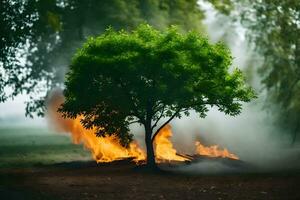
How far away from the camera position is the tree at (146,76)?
26125mm

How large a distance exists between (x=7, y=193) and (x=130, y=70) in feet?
34.5

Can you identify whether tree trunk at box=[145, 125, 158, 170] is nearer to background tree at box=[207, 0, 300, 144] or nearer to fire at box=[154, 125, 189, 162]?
fire at box=[154, 125, 189, 162]

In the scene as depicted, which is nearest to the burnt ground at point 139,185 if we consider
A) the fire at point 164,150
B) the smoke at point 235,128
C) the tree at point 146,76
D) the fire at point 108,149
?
the tree at point 146,76

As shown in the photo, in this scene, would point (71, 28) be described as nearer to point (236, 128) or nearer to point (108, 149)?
point (108, 149)

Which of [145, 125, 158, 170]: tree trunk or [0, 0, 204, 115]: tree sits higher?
[0, 0, 204, 115]: tree

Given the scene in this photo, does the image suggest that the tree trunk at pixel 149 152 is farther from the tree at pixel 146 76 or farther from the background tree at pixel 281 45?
the background tree at pixel 281 45

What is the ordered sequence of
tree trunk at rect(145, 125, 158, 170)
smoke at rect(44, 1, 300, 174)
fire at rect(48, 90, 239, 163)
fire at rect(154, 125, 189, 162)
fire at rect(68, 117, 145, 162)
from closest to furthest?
tree trunk at rect(145, 125, 158, 170), fire at rect(154, 125, 189, 162), fire at rect(48, 90, 239, 163), fire at rect(68, 117, 145, 162), smoke at rect(44, 1, 300, 174)

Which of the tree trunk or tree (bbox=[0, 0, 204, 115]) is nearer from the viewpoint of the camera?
the tree trunk

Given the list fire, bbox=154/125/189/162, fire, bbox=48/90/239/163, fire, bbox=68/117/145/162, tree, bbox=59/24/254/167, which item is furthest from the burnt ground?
fire, bbox=68/117/145/162

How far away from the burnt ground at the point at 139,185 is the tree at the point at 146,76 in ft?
12.2

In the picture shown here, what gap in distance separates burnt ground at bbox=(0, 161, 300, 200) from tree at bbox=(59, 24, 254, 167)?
371 centimetres

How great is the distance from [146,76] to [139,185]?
7.79 metres

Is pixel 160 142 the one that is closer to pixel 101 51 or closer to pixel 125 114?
pixel 125 114

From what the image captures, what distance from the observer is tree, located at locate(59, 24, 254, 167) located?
26125mm
